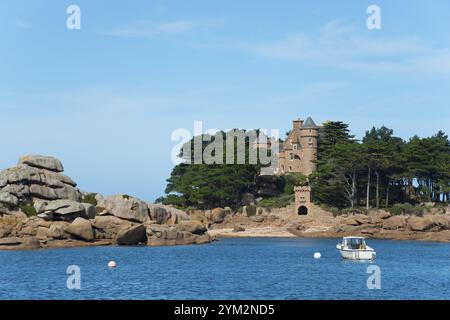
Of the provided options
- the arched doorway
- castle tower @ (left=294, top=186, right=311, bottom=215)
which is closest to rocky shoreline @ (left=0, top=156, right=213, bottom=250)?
castle tower @ (left=294, top=186, right=311, bottom=215)

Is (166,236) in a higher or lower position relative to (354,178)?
lower

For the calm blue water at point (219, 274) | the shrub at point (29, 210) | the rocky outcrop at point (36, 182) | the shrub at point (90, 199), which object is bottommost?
the calm blue water at point (219, 274)

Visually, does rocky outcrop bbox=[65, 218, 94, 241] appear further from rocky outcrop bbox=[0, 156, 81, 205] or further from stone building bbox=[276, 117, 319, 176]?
stone building bbox=[276, 117, 319, 176]

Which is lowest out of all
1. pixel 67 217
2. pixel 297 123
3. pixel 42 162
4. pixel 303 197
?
pixel 67 217

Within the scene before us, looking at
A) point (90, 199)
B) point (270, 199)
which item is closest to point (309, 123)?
point (270, 199)

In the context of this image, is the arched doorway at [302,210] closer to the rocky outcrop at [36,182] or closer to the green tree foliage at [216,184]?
the green tree foliage at [216,184]

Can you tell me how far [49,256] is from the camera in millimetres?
63688

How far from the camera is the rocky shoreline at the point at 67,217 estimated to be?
72.5 metres

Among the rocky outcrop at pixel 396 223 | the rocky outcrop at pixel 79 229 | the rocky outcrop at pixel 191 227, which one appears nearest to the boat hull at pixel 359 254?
the rocky outcrop at pixel 191 227

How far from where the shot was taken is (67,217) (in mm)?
74438

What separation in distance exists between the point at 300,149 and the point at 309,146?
14.5ft

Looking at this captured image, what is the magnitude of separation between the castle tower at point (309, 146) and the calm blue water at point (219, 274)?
44302mm

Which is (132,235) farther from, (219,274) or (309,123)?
(309,123)

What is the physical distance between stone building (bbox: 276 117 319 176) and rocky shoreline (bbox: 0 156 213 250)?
1627 inches
